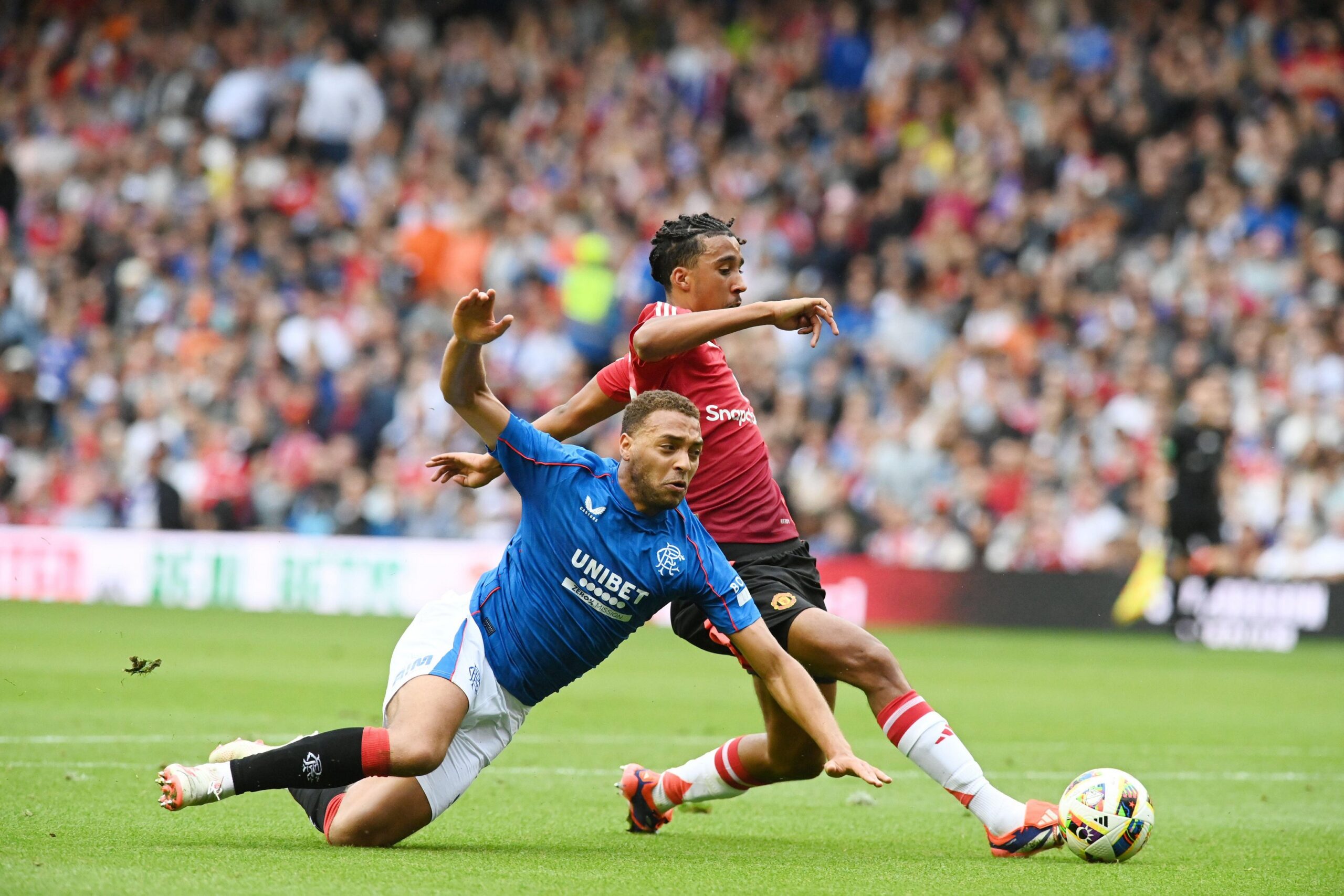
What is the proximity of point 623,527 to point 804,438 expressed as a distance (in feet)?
42.7

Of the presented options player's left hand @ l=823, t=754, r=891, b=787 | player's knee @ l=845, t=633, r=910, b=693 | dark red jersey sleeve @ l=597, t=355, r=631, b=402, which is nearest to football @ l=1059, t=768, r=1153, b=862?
player's knee @ l=845, t=633, r=910, b=693

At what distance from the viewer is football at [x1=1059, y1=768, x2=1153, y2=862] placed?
612 centimetres

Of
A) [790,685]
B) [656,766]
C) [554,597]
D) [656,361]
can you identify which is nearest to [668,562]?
[554,597]

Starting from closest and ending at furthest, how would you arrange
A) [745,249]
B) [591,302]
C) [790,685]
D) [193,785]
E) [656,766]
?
1. [193,785]
2. [790,685]
3. [656,766]
4. [745,249]
5. [591,302]

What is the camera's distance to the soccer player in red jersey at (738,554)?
20.3ft

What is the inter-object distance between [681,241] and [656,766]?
9.88 ft

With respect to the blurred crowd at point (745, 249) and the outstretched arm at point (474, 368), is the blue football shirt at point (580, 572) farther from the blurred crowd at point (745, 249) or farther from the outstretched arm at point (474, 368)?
the blurred crowd at point (745, 249)

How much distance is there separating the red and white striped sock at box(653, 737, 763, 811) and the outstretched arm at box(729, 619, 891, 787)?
0.97 m

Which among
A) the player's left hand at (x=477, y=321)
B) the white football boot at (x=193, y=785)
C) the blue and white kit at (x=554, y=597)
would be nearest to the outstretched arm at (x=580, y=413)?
the blue and white kit at (x=554, y=597)

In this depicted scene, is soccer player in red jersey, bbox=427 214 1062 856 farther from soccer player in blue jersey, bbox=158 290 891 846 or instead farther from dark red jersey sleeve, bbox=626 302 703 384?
soccer player in blue jersey, bbox=158 290 891 846

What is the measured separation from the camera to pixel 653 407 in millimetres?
5867

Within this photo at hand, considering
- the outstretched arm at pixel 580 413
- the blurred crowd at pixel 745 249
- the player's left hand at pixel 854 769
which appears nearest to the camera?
the player's left hand at pixel 854 769

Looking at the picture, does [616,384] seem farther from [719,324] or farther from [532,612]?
[532,612]

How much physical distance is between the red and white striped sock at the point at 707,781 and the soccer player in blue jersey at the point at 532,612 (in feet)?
2.71
